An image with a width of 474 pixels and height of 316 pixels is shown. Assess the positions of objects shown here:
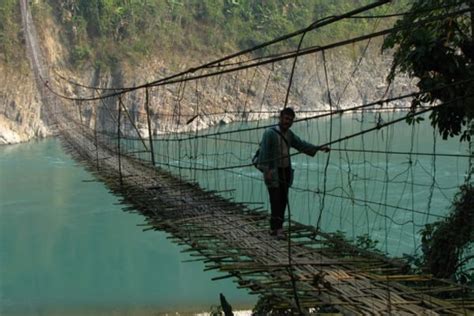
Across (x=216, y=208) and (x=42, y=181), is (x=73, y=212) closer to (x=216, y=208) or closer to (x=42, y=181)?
(x=42, y=181)

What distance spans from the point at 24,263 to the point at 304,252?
23.4 ft

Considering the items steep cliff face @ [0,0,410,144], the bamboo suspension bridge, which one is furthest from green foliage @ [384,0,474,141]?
steep cliff face @ [0,0,410,144]

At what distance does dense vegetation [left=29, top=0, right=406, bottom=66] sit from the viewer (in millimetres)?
21078

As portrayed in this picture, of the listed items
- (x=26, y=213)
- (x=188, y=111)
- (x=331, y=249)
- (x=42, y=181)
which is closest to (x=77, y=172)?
(x=42, y=181)

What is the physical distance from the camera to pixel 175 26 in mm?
21875

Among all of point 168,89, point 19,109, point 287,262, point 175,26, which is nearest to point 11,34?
point 19,109

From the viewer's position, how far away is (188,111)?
19.8m

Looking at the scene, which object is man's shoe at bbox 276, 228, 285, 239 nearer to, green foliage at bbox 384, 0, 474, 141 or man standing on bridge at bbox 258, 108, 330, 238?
man standing on bridge at bbox 258, 108, 330, 238

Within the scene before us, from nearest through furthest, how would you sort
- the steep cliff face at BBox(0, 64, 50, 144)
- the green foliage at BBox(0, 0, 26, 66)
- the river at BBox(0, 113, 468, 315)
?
the river at BBox(0, 113, 468, 315), the steep cliff face at BBox(0, 64, 50, 144), the green foliage at BBox(0, 0, 26, 66)

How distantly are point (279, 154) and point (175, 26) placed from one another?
1970 cm

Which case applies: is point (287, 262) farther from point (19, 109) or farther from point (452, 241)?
point (19, 109)

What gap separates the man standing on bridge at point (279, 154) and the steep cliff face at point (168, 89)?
50.0 feet

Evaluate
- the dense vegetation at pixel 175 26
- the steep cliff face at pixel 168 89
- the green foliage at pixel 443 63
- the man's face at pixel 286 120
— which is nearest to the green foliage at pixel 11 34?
the steep cliff face at pixel 168 89

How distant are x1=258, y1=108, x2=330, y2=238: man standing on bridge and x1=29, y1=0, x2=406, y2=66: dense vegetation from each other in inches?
724
